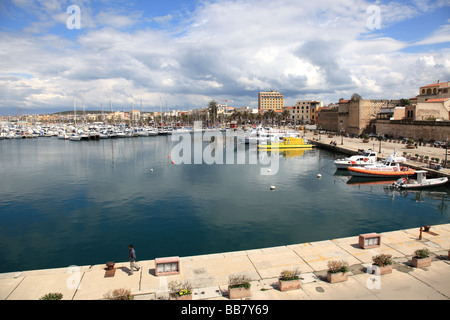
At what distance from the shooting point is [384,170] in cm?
3475

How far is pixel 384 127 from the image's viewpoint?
6994 cm

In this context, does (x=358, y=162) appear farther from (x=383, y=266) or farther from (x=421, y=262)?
(x=383, y=266)

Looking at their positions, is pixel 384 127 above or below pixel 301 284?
above

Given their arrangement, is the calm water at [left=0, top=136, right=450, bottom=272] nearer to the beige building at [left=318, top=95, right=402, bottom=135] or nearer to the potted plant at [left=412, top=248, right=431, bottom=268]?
the potted plant at [left=412, top=248, right=431, bottom=268]

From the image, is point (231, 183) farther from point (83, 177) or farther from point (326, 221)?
point (83, 177)

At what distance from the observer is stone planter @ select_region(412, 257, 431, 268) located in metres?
11.5

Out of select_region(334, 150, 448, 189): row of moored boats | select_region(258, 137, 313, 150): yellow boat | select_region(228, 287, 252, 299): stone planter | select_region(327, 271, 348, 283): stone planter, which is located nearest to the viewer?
select_region(228, 287, 252, 299): stone planter

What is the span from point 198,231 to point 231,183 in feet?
45.8

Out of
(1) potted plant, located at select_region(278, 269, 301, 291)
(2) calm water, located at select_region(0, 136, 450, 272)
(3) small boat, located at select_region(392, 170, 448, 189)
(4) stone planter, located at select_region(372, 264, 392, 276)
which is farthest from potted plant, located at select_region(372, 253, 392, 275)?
(3) small boat, located at select_region(392, 170, 448, 189)

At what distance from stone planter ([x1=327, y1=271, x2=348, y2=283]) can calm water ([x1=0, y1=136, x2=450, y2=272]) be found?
21.3 feet

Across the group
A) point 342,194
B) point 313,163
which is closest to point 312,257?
point 342,194

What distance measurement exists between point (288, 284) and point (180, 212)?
14082 mm

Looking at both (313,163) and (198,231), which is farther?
(313,163)
